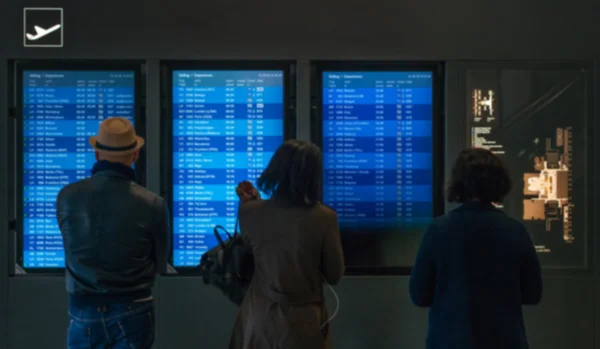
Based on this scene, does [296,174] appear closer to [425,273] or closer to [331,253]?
[331,253]

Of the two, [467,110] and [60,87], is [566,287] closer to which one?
[467,110]

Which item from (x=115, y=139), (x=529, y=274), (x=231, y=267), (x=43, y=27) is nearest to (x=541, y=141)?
(x=529, y=274)

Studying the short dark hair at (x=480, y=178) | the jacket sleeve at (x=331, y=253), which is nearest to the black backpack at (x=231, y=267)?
the jacket sleeve at (x=331, y=253)

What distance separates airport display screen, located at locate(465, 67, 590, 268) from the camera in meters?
3.29

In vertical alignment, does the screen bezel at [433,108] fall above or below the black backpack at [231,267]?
above

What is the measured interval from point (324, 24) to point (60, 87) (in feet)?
5.58

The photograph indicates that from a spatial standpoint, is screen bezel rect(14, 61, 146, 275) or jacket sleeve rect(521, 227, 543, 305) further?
screen bezel rect(14, 61, 146, 275)

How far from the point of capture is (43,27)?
3256 millimetres

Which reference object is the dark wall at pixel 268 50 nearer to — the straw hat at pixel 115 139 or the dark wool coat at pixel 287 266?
the straw hat at pixel 115 139

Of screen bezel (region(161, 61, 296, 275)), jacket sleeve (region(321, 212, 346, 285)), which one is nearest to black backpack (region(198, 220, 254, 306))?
jacket sleeve (region(321, 212, 346, 285))

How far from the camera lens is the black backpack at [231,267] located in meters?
2.13

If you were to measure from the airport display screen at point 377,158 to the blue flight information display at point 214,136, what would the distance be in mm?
367

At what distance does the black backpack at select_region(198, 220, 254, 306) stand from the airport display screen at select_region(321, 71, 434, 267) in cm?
113

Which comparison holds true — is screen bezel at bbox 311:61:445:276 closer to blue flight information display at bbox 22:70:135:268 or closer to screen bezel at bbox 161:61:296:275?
screen bezel at bbox 161:61:296:275
